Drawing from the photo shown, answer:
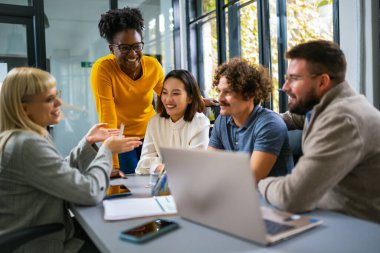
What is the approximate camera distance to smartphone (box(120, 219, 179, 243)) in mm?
968

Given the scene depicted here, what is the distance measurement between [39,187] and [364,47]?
220 centimetres

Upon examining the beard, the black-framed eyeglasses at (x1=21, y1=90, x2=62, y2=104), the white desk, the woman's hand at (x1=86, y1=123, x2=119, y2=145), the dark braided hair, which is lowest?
the white desk

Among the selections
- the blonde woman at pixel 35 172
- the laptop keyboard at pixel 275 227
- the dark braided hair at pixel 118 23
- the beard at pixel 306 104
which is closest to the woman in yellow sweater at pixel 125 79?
the dark braided hair at pixel 118 23

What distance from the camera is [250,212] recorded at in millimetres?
876

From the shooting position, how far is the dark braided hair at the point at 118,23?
2.38 meters

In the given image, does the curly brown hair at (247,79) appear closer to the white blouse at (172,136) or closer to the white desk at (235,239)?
the white blouse at (172,136)

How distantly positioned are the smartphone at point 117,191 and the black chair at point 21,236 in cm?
27

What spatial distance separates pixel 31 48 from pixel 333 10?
3.52 metres

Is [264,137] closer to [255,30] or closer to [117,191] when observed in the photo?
[117,191]

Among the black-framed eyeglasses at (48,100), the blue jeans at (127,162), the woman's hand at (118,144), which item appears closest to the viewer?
the black-framed eyeglasses at (48,100)

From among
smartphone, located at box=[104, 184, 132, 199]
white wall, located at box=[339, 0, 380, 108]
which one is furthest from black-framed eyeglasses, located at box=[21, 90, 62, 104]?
white wall, located at box=[339, 0, 380, 108]

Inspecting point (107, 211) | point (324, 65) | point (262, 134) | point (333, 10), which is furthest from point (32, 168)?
point (333, 10)

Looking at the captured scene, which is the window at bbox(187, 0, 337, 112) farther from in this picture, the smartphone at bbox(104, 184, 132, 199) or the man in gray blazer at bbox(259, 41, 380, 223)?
the smartphone at bbox(104, 184, 132, 199)

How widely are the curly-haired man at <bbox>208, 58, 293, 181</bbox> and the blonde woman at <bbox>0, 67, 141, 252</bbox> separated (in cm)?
66
